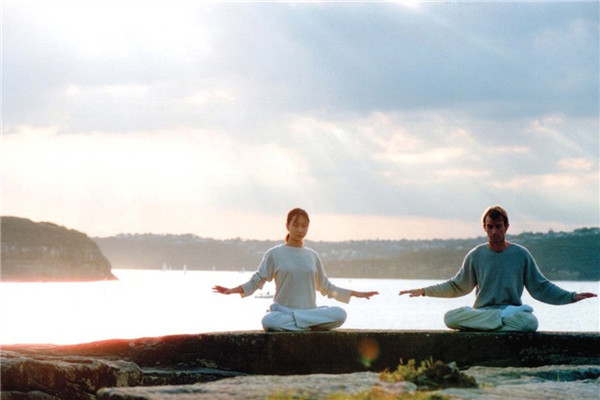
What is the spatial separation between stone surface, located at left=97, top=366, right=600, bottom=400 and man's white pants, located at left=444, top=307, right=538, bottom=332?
9.33 ft

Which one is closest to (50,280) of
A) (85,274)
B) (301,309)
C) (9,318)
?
(85,274)

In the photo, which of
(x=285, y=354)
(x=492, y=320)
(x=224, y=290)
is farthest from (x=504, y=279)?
(x=224, y=290)

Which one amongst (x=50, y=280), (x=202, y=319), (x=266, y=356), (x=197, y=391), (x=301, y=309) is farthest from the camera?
(x=50, y=280)

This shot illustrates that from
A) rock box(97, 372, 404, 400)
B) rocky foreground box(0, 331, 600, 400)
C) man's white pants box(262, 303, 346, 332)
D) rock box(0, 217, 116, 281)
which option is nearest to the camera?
rock box(97, 372, 404, 400)

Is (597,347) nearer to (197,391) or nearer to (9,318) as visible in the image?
(197,391)

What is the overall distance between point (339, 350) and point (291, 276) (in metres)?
1.16

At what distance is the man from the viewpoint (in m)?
9.95

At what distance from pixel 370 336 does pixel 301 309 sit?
3.16ft

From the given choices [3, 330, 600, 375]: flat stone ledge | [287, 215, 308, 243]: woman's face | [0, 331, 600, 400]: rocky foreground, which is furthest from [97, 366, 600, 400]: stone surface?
[287, 215, 308, 243]: woman's face

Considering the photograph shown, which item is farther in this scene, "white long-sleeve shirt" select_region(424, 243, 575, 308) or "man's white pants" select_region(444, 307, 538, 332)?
"white long-sleeve shirt" select_region(424, 243, 575, 308)

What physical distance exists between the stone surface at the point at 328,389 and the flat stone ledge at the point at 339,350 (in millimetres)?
2616

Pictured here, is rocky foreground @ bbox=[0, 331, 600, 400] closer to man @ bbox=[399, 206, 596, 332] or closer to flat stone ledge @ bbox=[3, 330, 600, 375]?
flat stone ledge @ bbox=[3, 330, 600, 375]

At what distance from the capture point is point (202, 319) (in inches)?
3351

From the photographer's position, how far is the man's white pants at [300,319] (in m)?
9.95
